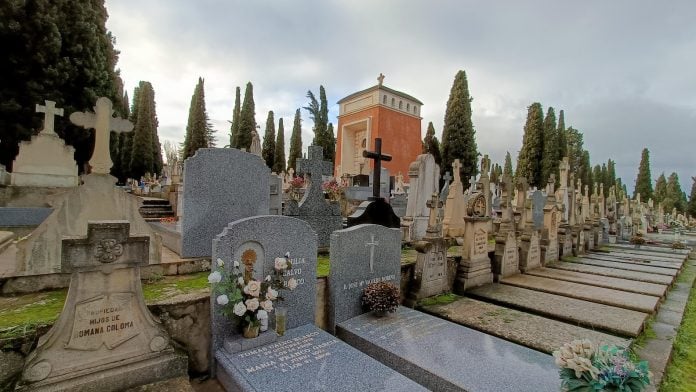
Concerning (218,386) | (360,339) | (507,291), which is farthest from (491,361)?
(507,291)

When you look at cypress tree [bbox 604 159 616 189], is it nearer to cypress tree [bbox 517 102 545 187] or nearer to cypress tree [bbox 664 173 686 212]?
cypress tree [bbox 664 173 686 212]

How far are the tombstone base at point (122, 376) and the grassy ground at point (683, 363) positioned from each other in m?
4.52

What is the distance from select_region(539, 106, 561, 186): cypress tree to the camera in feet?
96.4

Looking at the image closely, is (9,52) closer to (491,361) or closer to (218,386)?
(218,386)

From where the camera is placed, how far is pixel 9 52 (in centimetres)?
1163

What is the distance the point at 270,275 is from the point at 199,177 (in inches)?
88.3

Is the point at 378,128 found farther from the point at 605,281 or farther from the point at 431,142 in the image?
the point at 605,281

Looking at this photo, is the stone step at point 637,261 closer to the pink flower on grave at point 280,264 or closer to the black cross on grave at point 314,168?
the black cross on grave at point 314,168

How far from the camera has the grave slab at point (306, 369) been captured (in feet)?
8.79

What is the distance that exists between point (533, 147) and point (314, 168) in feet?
97.9

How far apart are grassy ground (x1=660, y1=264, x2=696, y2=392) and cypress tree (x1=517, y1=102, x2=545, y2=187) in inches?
1111

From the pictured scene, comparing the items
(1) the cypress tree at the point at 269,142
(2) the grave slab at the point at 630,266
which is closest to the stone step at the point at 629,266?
(2) the grave slab at the point at 630,266

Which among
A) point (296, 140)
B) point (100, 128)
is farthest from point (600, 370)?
point (296, 140)

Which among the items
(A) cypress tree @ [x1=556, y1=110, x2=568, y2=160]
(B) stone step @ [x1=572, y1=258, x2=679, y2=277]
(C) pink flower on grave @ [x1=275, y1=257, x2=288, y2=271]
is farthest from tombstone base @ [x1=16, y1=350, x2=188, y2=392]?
(A) cypress tree @ [x1=556, y1=110, x2=568, y2=160]
